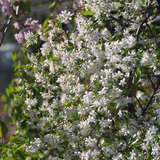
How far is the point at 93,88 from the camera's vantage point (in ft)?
7.16

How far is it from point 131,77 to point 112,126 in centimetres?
36

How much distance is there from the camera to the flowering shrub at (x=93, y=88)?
204 cm

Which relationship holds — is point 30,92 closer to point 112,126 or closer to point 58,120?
point 58,120

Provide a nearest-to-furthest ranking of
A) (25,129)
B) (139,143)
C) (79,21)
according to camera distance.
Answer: (25,129), (139,143), (79,21)

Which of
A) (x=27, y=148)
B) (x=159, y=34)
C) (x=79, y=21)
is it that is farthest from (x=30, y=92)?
(x=159, y=34)

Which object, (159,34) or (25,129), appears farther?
(159,34)

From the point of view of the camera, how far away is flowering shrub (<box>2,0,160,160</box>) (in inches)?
80.2

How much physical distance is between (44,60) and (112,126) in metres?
0.69

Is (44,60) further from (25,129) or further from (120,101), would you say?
(25,129)

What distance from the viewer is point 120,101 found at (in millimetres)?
2066

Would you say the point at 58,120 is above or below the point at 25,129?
below

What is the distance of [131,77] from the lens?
2.16 metres

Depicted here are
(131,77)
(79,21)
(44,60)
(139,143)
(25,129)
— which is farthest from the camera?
(44,60)

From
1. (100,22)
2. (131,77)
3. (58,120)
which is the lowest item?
(58,120)
